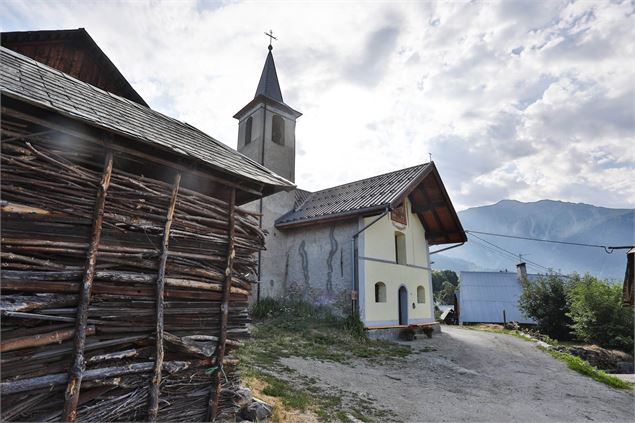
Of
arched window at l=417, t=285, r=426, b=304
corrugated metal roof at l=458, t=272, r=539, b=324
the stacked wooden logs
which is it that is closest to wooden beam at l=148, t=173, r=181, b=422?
the stacked wooden logs

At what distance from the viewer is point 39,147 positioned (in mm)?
3656

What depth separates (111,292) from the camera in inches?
152

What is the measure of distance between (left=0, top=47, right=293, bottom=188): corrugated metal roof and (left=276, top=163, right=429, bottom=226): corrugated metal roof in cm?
779

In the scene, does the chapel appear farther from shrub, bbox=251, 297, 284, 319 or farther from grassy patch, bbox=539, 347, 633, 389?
grassy patch, bbox=539, 347, 633, 389

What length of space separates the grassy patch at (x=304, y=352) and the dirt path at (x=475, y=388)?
0.40 metres

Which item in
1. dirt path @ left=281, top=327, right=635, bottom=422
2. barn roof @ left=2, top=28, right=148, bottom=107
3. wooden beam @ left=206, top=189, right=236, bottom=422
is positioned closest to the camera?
wooden beam @ left=206, top=189, right=236, bottom=422

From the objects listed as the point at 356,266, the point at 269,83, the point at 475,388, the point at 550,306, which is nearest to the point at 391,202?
the point at 356,266

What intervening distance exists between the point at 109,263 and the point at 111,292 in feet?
1.05

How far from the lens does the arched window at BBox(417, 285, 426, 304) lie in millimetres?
16609

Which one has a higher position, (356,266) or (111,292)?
(356,266)

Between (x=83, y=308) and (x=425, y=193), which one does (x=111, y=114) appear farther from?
→ (x=425, y=193)

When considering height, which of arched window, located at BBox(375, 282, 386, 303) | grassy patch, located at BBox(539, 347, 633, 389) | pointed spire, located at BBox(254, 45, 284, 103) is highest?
pointed spire, located at BBox(254, 45, 284, 103)

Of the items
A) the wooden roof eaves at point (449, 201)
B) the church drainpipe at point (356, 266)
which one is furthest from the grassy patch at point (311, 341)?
the wooden roof eaves at point (449, 201)

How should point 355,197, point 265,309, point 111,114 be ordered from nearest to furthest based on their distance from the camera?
point 111,114 → point 265,309 → point 355,197
